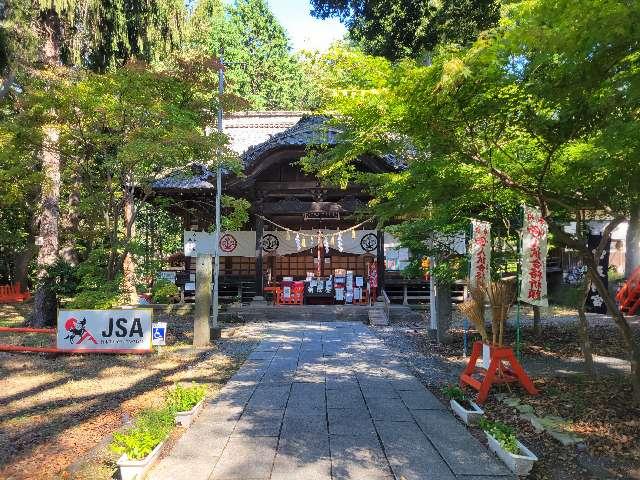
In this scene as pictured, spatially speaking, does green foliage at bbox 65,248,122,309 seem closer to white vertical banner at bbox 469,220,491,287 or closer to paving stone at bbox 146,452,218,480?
paving stone at bbox 146,452,218,480

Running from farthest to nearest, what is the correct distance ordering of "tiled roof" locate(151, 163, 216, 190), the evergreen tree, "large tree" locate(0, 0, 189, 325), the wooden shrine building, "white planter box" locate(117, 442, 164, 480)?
1. the evergreen tree
2. the wooden shrine building
3. "tiled roof" locate(151, 163, 216, 190)
4. "large tree" locate(0, 0, 189, 325)
5. "white planter box" locate(117, 442, 164, 480)

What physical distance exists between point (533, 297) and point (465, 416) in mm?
2042

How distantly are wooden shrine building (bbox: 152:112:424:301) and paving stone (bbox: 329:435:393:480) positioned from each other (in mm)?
10589

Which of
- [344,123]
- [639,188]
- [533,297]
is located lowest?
[533,297]

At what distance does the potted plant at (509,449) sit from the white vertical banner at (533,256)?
7.57 feet

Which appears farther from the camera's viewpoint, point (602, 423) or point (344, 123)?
point (344, 123)

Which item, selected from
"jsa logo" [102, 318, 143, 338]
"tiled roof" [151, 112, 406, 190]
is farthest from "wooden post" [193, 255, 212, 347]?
"tiled roof" [151, 112, 406, 190]

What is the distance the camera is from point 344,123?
7.22m

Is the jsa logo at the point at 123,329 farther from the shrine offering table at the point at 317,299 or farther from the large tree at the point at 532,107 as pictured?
the shrine offering table at the point at 317,299

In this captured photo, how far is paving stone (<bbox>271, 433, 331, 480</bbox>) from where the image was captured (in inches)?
153

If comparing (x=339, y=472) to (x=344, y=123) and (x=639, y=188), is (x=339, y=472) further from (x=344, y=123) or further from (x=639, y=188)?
(x=344, y=123)

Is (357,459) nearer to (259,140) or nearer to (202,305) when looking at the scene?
(202,305)

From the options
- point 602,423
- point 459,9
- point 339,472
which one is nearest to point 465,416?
point 602,423

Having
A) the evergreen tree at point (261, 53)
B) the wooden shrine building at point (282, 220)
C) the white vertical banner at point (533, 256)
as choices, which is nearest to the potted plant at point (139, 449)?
the white vertical banner at point (533, 256)
